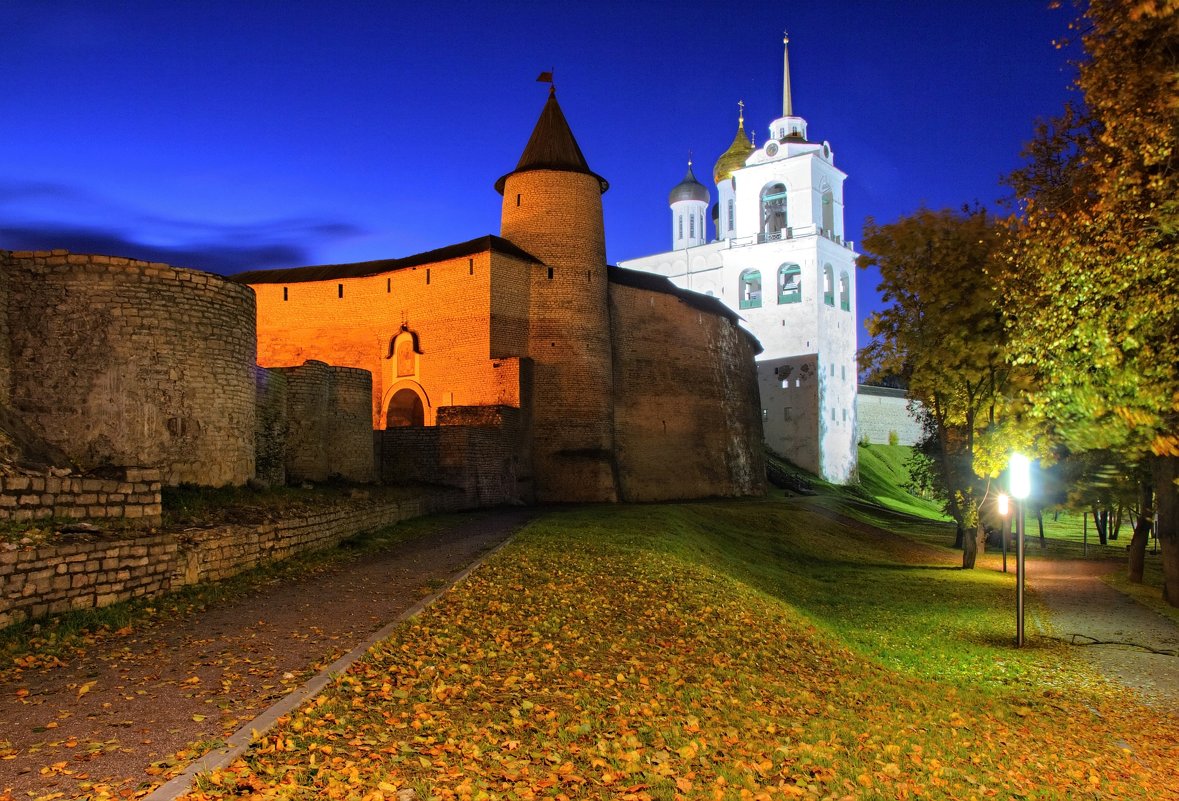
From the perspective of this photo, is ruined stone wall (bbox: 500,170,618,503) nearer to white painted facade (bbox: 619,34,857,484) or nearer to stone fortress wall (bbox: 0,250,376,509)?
stone fortress wall (bbox: 0,250,376,509)

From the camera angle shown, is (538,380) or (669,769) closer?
(669,769)

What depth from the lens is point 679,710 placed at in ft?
22.2

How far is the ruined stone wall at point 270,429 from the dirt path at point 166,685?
312 inches

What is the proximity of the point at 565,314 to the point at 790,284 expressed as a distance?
3636cm

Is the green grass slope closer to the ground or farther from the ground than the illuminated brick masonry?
closer to the ground

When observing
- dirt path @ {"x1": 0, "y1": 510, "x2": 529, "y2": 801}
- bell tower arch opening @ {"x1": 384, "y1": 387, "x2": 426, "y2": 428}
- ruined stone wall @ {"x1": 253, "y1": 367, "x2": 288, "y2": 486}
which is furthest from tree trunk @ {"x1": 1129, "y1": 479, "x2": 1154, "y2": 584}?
bell tower arch opening @ {"x1": 384, "y1": 387, "x2": 426, "y2": 428}

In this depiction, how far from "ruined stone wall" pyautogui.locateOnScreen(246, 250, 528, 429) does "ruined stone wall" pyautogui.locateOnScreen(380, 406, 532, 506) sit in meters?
3.48

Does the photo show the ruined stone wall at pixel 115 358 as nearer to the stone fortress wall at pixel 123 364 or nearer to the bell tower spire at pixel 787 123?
the stone fortress wall at pixel 123 364

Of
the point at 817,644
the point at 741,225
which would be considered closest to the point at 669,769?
the point at 817,644

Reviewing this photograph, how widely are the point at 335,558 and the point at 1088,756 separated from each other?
10.1 metres

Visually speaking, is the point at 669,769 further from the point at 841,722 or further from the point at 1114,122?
the point at 1114,122

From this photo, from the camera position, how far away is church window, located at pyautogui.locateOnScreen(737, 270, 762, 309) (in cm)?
6556

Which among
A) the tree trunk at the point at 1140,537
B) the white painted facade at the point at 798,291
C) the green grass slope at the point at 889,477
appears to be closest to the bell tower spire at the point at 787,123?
the white painted facade at the point at 798,291

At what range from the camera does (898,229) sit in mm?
21109
